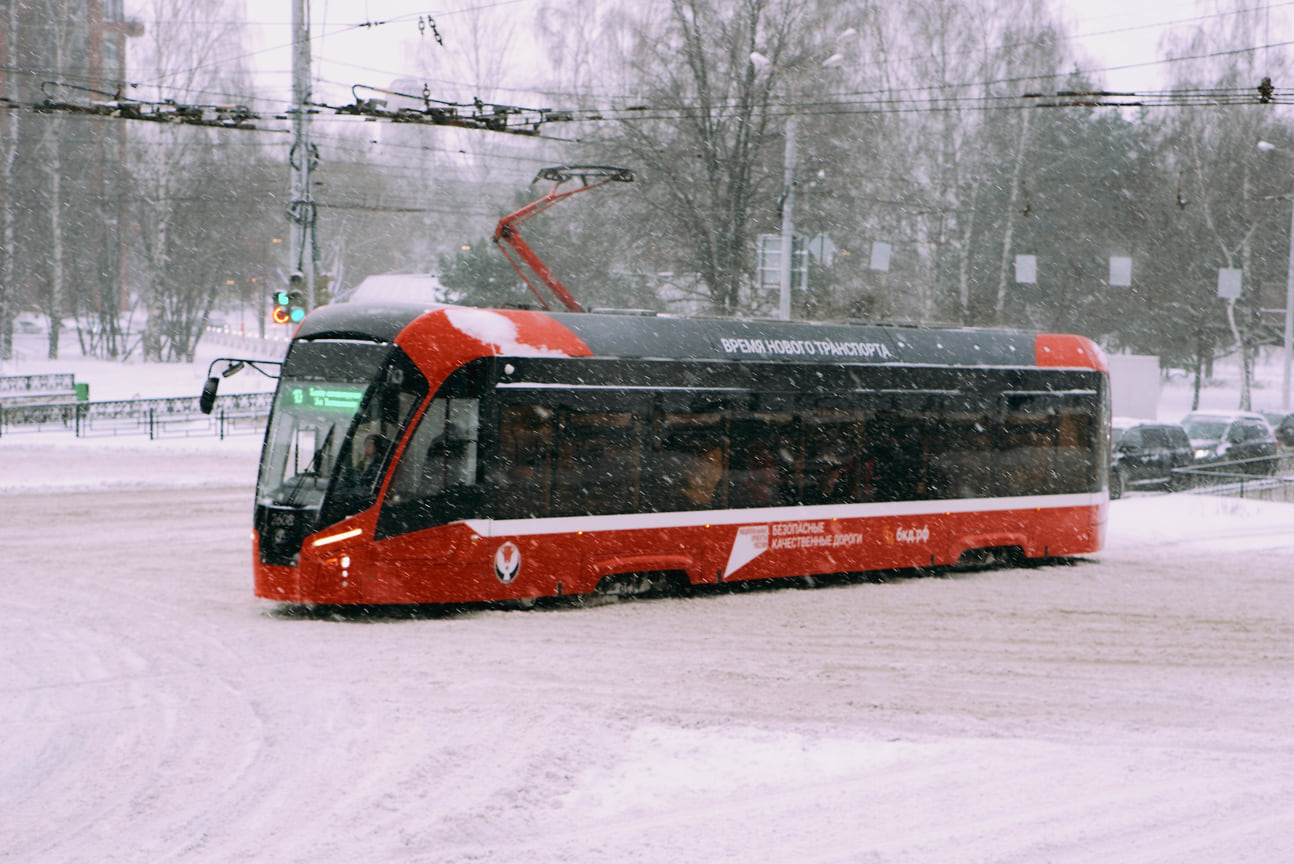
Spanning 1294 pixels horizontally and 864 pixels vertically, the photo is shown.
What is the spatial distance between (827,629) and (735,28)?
26387 mm

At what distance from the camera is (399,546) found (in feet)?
38.3

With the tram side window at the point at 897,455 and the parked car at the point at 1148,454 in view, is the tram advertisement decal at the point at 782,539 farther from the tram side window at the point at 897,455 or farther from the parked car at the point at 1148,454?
the parked car at the point at 1148,454

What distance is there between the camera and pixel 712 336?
13695mm

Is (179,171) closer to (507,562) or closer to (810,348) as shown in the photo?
(810,348)

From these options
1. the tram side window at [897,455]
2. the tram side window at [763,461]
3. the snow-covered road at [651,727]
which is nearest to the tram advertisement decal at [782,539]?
the tram side window at [763,461]

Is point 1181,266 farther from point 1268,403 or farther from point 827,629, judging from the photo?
point 827,629

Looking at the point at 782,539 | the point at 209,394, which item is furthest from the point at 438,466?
the point at 782,539

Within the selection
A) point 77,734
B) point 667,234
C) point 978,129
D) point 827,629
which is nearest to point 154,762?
point 77,734

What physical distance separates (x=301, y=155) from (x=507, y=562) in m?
13.0

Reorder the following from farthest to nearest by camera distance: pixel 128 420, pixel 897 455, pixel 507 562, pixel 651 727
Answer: pixel 128 420 < pixel 897 455 < pixel 507 562 < pixel 651 727

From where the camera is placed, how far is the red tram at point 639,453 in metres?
11.7

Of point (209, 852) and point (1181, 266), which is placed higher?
point (1181, 266)

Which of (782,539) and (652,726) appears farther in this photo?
(782,539)

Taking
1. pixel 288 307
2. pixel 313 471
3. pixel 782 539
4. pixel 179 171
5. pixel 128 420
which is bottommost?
pixel 782 539
